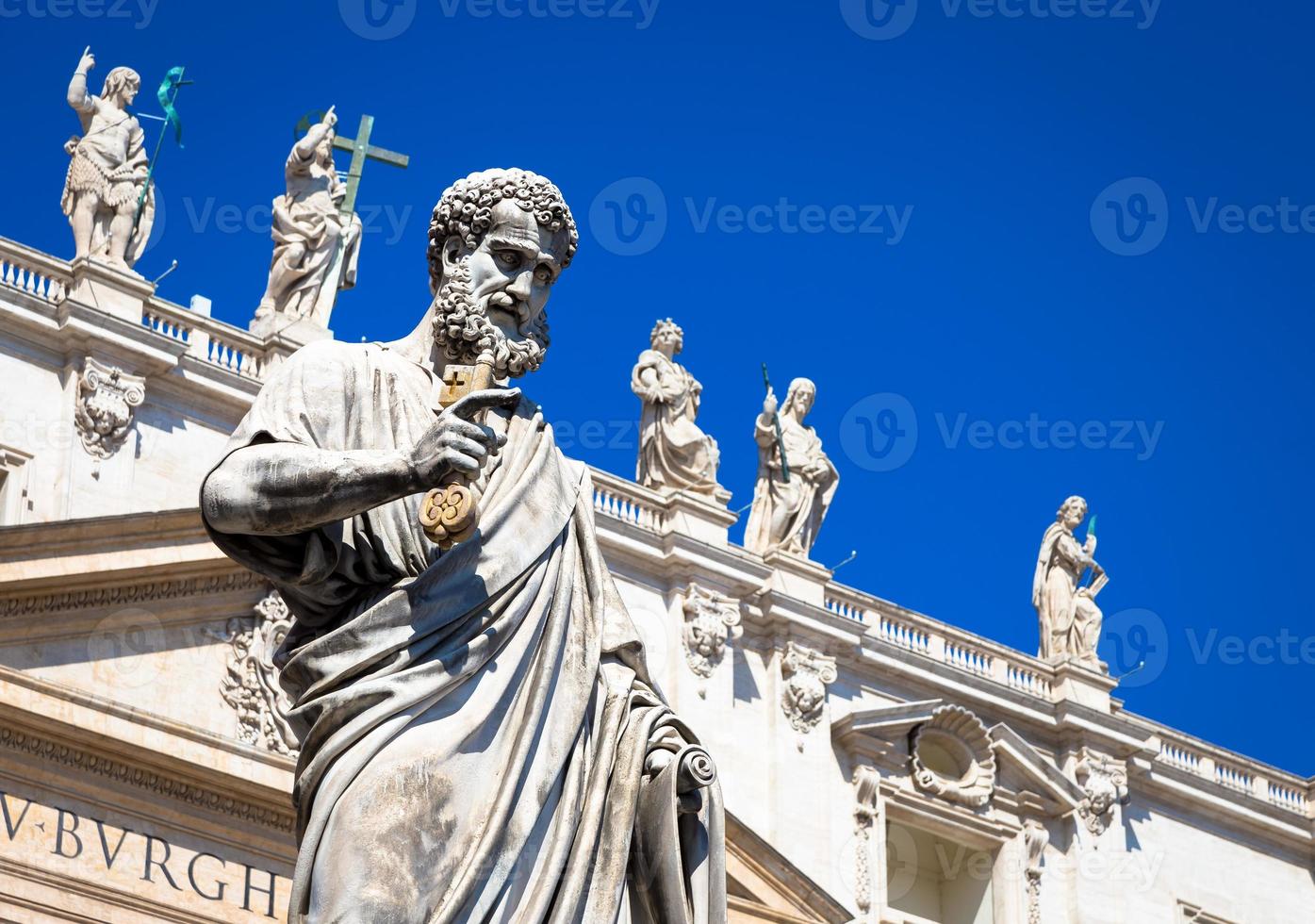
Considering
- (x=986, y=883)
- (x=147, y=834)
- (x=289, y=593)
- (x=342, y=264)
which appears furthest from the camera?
(x=986, y=883)

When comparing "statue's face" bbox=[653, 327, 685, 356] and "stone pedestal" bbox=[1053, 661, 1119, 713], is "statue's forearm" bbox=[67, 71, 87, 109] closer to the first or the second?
"statue's face" bbox=[653, 327, 685, 356]

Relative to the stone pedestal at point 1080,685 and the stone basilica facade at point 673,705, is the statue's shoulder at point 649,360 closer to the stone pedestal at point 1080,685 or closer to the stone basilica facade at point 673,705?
the stone basilica facade at point 673,705

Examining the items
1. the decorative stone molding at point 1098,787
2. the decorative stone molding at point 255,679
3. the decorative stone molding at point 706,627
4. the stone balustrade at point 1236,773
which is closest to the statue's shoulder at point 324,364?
the decorative stone molding at point 255,679

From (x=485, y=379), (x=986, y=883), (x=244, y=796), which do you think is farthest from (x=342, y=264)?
(x=485, y=379)

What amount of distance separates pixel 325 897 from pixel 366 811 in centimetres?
16

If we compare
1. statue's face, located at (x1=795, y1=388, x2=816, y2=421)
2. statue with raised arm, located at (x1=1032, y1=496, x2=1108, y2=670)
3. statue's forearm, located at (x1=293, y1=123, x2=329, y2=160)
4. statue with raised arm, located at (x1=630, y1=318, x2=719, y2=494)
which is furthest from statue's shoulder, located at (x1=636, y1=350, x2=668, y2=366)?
statue with raised arm, located at (x1=1032, y1=496, x2=1108, y2=670)

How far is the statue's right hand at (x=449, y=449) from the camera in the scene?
432 cm

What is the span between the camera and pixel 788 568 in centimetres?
2603

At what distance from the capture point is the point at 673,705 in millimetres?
24734

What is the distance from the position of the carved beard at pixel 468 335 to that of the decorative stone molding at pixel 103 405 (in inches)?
708

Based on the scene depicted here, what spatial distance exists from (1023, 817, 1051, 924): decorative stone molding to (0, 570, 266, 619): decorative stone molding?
9.31 m

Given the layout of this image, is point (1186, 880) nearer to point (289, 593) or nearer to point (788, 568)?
point (788, 568)

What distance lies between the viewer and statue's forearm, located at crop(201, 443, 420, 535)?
4344 mm

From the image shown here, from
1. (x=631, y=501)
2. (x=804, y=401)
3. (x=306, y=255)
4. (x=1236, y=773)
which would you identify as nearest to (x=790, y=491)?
(x=804, y=401)
